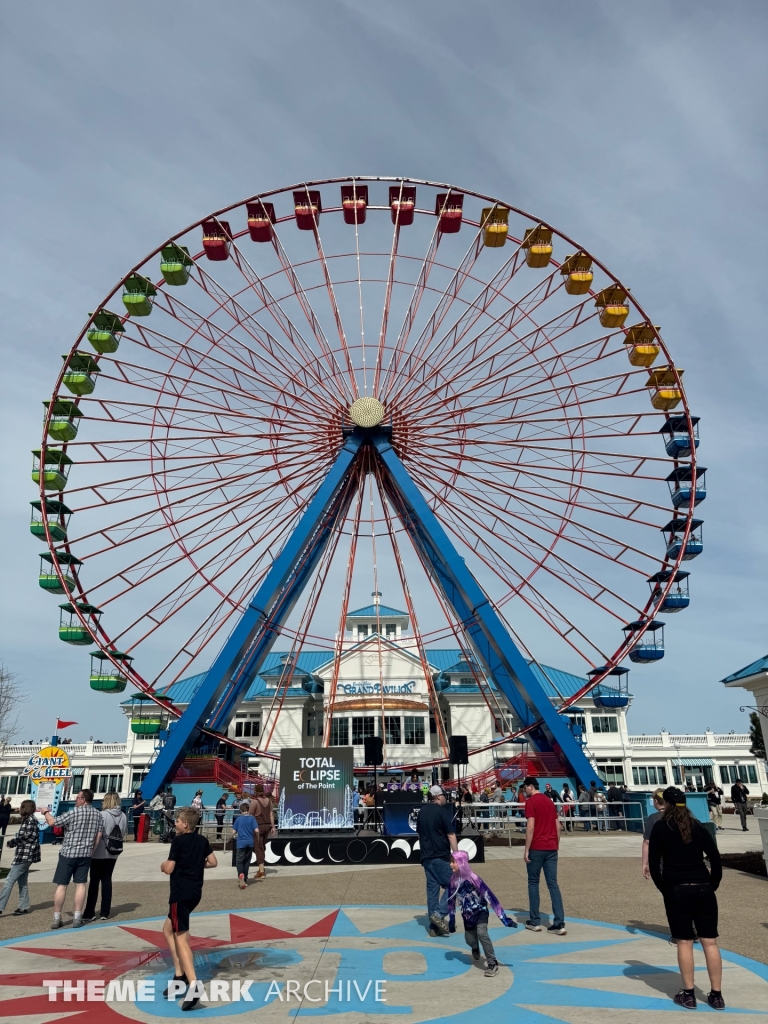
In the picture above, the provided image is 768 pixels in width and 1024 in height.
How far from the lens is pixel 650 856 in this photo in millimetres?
6082

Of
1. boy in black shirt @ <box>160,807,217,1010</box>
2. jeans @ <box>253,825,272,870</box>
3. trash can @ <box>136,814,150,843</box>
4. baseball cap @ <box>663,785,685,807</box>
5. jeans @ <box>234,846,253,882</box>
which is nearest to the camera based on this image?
boy in black shirt @ <box>160,807,217,1010</box>

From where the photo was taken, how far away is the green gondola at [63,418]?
25.0 meters

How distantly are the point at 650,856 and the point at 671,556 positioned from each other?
819 inches

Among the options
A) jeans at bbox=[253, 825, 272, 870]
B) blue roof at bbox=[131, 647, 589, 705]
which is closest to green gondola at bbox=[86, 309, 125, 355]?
jeans at bbox=[253, 825, 272, 870]

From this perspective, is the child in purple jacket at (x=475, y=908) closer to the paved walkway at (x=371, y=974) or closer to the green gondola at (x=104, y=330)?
the paved walkway at (x=371, y=974)

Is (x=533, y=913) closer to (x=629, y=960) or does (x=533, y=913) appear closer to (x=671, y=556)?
(x=629, y=960)

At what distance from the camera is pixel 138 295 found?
83.2 ft

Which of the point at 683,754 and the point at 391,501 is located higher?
the point at 391,501

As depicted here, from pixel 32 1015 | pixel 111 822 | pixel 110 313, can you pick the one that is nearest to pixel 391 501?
pixel 110 313

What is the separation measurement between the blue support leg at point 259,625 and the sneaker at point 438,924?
16153 mm

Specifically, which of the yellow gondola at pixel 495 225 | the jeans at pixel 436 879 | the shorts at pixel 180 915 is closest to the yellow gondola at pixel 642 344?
the yellow gondola at pixel 495 225

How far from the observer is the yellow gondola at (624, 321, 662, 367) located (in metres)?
25.2

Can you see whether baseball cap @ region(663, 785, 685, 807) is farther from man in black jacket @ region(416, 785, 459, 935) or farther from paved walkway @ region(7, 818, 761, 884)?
paved walkway @ region(7, 818, 761, 884)

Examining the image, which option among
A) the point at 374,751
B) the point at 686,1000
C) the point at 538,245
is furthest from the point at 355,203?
the point at 686,1000
